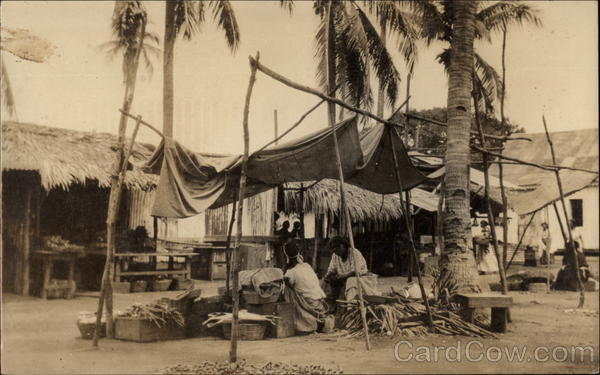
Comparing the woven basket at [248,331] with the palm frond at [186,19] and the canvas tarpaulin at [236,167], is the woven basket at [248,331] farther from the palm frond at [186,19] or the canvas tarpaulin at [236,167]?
the palm frond at [186,19]

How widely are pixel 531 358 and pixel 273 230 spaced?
840cm

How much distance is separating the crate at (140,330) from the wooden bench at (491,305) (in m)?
3.58

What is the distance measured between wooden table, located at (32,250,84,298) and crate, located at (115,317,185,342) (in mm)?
3377

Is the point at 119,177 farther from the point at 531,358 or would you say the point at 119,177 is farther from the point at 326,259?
the point at 326,259

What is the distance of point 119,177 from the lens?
651 cm

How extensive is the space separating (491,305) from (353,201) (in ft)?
21.3

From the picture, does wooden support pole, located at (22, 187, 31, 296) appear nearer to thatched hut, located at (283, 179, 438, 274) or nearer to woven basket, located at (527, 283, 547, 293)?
thatched hut, located at (283, 179, 438, 274)

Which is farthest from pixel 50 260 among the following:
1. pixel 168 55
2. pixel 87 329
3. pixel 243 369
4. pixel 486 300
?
pixel 486 300

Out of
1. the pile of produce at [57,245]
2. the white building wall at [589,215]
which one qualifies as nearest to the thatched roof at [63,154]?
the pile of produce at [57,245]

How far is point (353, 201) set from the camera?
13.1 metres

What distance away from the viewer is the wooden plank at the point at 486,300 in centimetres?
677

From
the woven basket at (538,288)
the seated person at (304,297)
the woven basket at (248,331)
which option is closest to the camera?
the woven basket at (248,331)

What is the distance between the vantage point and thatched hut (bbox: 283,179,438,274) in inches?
492

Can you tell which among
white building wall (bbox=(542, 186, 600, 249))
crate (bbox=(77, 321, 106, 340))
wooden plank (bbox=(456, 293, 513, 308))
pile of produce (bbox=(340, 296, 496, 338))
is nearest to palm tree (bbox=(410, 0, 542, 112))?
wooden plank (bbox=(456, 293, 513, 308))
